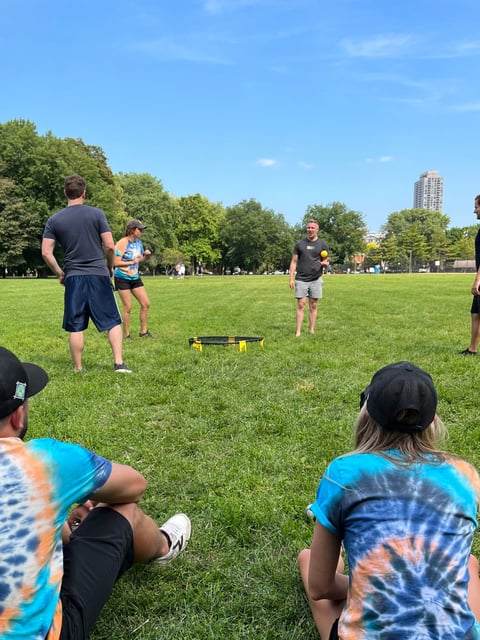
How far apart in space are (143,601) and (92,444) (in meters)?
1.73

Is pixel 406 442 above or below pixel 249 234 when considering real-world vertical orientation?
below

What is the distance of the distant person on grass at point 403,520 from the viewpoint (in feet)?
4.29

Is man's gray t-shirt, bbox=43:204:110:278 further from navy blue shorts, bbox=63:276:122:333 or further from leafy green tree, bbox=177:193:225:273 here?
leafy green tree, bbox=177:193:225:273

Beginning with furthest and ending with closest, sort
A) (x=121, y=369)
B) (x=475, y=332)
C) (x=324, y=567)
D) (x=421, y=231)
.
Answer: (x=421, y=231), (x=475, y=332), (x=121, y=369), (x=324, y=567)

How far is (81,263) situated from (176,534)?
3.82 meters

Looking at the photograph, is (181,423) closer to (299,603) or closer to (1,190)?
(299,603)

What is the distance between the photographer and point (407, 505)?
52.2 inches

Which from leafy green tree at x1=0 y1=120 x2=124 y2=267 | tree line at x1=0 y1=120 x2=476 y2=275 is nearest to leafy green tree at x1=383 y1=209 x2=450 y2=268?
tree line at x1=0 y1=120 x2=476 y2=275

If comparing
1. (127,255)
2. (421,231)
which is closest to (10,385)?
(127,255)

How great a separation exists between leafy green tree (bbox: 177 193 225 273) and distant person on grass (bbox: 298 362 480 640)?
69354mm

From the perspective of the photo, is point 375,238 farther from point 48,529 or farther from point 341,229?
point 48,529

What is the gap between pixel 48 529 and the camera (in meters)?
1.42

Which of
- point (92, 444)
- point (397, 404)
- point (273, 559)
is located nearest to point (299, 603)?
point (273, 559)

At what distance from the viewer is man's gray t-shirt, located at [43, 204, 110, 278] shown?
5.33 meters
